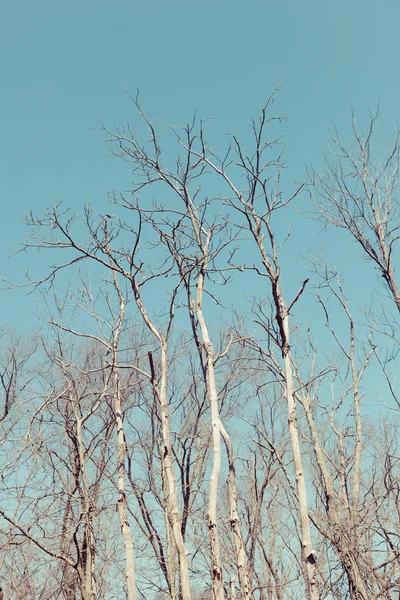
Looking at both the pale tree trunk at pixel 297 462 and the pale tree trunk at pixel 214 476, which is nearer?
the pale tree trunk at pixel 297 462

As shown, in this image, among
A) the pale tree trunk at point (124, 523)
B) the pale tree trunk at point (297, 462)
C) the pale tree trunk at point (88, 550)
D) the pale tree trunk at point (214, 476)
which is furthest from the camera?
the pale tree trunk at point (88, 550)

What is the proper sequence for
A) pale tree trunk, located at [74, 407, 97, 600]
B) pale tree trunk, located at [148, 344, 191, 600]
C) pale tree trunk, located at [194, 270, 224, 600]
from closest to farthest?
pale tree trunk, located at [194, 270, 224, 600]
pale tree trunk, located at [148, 344, 191, 600]
pale tree trunk, located at [74, 407, 97, 600]

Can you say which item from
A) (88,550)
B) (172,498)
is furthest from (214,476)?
(88,550)

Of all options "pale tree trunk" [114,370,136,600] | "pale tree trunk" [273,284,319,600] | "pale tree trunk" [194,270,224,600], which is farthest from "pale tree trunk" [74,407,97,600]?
"pale tree trunk" [273,284,319,600]

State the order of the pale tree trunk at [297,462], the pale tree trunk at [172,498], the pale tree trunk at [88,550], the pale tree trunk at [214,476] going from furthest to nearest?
the pale tree trunk at [88,550]
the pale tree trunk at [172,498]
the pale tree trunk at [214,476]
the pale tree trunk at [297,462]

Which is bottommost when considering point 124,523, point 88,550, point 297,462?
point 297,462

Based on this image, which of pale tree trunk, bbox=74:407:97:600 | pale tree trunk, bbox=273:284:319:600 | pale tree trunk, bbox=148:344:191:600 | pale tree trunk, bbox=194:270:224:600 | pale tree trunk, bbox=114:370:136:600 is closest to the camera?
pale tree trunk, bbox=273:284:319:600

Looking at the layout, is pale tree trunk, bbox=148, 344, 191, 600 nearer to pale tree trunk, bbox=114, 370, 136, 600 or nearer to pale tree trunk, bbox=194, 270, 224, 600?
pale tree trunk, bbox=194, 270, 224, 600

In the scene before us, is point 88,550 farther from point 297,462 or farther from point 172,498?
point 297,462

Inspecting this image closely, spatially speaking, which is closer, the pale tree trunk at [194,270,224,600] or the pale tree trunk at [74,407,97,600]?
the pale tree trunk at [194,270,224,600]

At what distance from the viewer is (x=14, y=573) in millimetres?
10211

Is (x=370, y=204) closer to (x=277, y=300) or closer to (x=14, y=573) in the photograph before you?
(x=277, y=300)

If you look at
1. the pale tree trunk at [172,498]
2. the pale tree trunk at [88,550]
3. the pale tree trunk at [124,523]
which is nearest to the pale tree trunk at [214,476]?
the pale tree trunk at [172,498]

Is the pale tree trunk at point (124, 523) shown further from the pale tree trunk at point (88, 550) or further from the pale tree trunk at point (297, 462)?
the pale tree trunk at point (297, 462)
